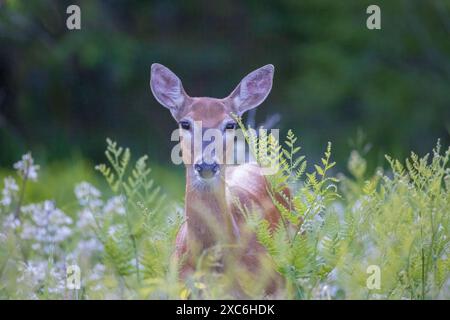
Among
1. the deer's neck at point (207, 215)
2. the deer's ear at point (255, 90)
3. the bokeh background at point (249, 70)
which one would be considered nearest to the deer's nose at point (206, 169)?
the deer's neck at point (207, 215)

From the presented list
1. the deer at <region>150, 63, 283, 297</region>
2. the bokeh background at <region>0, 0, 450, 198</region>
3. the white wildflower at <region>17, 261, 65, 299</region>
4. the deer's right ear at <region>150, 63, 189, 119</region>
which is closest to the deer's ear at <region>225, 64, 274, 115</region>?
the deer at <region>150, 63, 283, 297</region>

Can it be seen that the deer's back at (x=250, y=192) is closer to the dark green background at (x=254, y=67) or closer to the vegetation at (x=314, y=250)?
the vegetation at (x=314, y=250)

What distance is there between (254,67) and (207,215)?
7861 mm

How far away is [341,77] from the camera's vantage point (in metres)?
12.2

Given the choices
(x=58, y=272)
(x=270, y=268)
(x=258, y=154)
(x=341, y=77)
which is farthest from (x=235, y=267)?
(x=341, y=77)

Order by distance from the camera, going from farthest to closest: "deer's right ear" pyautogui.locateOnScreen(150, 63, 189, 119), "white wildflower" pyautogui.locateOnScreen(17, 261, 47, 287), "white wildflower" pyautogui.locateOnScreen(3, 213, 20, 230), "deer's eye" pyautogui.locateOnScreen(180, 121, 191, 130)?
"white wildflower" pyautogui.locateOnScreen(3, 213, 20, 230)
"deer's right ear" pyautogui.locateOnScreen(150, 63, 189, 119)
"deer's eye" pyautogui.locateOnScreen(180, 121, 191, 130)
"white wildflower" pyautogui.locateOnScreen(17, 261, 47, 287)

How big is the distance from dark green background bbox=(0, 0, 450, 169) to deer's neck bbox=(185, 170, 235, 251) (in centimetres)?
637

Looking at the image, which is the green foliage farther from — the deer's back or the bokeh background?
the bokeh background

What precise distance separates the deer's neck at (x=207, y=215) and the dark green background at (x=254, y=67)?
6371 mm

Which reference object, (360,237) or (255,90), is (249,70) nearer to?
(255,90)

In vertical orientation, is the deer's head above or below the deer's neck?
above

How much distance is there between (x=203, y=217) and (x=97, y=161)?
23.8 ft

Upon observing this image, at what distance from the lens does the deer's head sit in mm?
4512
